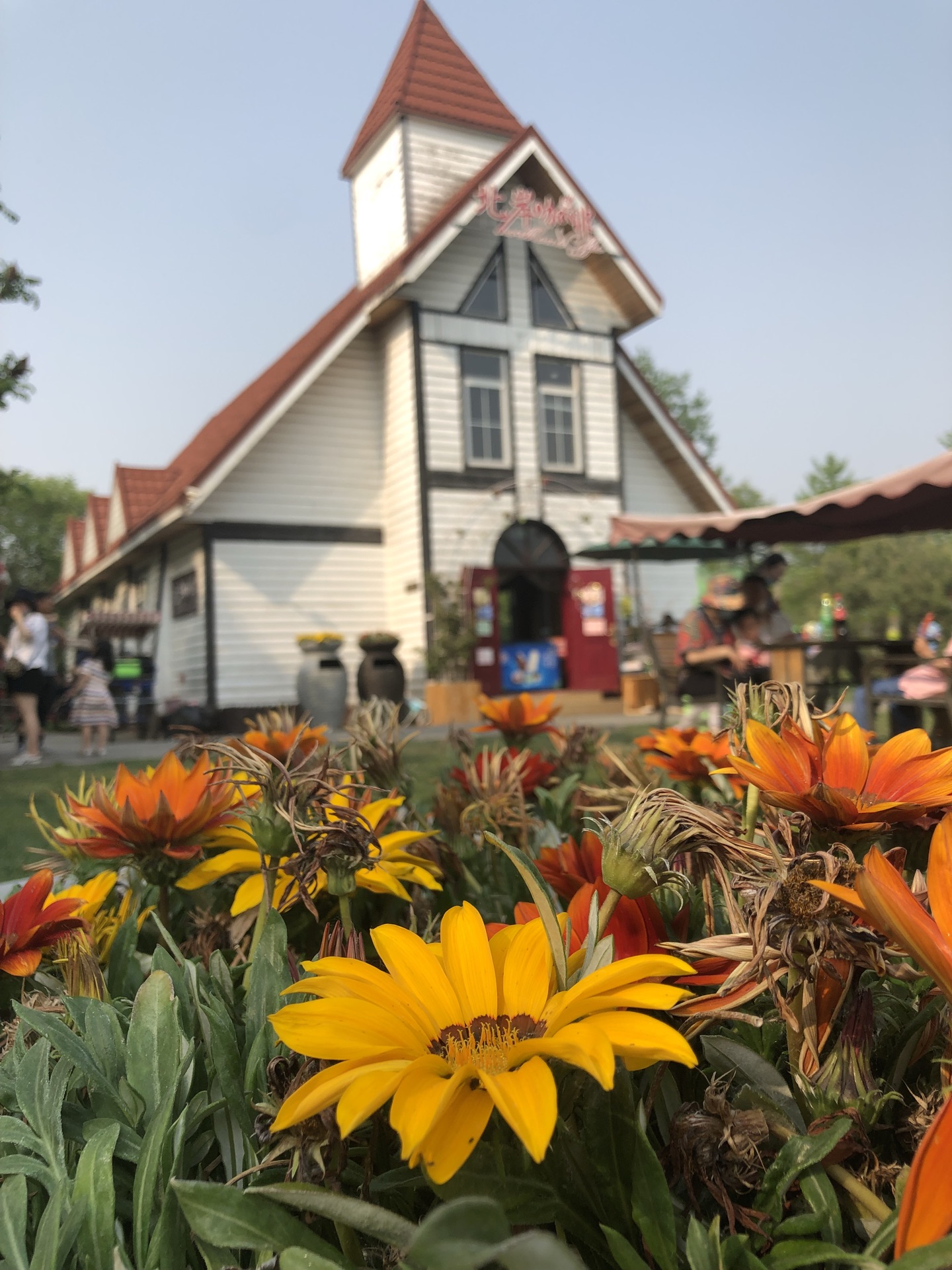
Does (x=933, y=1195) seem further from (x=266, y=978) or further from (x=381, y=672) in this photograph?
(x=381, y=672)

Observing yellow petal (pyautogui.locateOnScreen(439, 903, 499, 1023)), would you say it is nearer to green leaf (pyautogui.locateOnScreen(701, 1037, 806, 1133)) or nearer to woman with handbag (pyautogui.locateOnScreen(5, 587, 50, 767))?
green leaf (pyautogui.locateOnScreen(701, 1037, 806, 1133))

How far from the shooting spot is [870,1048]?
1.37 feet

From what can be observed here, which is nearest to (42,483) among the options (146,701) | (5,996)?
(146,701)

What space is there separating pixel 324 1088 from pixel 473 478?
40.2ft

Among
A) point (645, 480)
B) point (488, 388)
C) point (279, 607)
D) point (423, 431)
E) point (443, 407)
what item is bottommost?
point (279, 607)

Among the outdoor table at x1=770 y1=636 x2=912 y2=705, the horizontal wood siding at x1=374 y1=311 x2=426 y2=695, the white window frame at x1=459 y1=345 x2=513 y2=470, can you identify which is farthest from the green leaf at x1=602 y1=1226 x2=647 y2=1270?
the white window frame at x1=459 y1=345 x2=513 y2=470

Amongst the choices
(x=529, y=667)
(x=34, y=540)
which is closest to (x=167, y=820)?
(x=529, y=667)

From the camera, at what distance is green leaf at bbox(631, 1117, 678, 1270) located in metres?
0.38

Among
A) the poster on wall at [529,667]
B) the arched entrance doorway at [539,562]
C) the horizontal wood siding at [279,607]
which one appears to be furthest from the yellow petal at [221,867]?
the poster on wall at [529,667]

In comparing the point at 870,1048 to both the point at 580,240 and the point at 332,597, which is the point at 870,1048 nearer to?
the point at 332,597

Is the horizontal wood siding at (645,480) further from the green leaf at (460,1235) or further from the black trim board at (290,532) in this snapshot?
the green leaf at (460,1235)

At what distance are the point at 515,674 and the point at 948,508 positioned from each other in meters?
6.95

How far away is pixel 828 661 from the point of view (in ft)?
23.4

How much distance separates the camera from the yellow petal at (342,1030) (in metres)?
0.37
